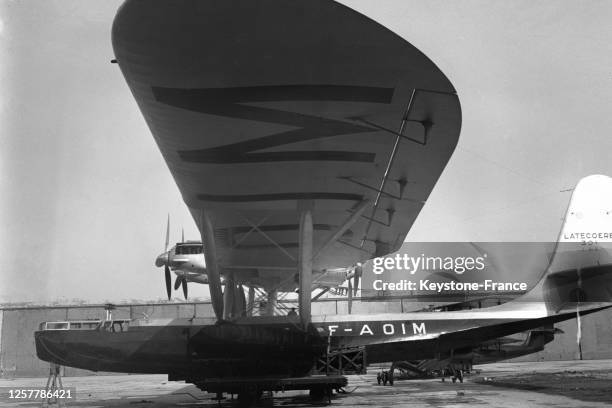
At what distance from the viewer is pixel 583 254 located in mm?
13547

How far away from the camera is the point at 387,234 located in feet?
48.6

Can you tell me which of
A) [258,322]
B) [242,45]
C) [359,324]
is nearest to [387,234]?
[359,324]

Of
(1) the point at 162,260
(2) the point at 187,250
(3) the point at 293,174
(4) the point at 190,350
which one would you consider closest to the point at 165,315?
(1) the point at 162,260

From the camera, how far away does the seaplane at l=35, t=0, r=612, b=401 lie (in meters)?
6.09

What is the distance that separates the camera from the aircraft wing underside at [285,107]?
5852 millimetres

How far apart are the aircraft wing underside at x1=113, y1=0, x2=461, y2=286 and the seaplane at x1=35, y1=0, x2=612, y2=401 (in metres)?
0.02

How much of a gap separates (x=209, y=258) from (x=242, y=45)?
5797mm

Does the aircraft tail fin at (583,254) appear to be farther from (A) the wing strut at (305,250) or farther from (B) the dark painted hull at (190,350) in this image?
(A) the wing strut at (305,250)

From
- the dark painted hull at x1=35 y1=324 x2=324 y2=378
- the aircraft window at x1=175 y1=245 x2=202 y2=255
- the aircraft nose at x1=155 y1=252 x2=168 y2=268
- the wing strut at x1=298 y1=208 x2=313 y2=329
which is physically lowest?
the dark painted hull at x1=35 y1=324 x2=324 y2=378

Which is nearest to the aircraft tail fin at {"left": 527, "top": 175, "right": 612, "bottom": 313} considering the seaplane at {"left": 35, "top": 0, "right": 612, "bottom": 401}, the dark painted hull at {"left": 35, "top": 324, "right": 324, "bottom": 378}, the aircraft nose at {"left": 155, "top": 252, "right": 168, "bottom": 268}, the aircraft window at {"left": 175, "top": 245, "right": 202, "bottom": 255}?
the seaplane at {"left": 35, "top": 0, "right": 612, "bottom": 401}

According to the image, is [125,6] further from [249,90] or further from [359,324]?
[359,324]

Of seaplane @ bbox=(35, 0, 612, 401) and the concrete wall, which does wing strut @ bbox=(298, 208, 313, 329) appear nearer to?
seaplane @ bbox=(35, 0, 612, 401)

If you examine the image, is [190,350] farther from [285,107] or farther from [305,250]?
[285,107]

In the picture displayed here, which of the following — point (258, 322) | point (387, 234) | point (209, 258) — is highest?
point (387, 234)
